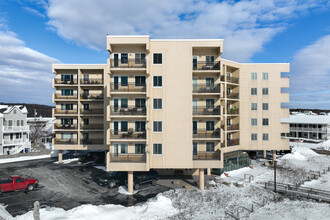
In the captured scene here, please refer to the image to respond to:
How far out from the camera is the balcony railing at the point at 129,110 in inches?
965

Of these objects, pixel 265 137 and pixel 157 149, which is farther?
pixel 265 137

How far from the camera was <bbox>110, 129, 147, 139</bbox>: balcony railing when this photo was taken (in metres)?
24.6

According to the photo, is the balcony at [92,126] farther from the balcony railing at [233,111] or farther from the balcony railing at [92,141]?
the balcony railing at [233,111]

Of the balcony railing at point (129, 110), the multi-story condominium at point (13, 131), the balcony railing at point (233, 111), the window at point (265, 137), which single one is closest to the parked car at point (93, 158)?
the balcony railing at point (129, 110)

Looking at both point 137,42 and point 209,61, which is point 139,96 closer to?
point 137,42

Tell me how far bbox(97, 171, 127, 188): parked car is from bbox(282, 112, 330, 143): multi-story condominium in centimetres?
6439

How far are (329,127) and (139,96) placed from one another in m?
78.4

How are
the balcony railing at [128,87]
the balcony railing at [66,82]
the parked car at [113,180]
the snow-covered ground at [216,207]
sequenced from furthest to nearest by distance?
the balcony railing at [66,82]
the parked car at [113,180]
the balcony railing at [128,87]
the snow-covered ground at [216,207]

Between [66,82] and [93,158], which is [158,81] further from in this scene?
[93,158]

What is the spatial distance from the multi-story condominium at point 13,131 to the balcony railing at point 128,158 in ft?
125

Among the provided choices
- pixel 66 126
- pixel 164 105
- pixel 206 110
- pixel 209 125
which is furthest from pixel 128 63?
pixel 66 126

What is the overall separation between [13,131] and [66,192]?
34.1 m

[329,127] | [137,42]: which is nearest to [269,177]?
[137,42]

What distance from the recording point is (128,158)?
2439 centimetres
